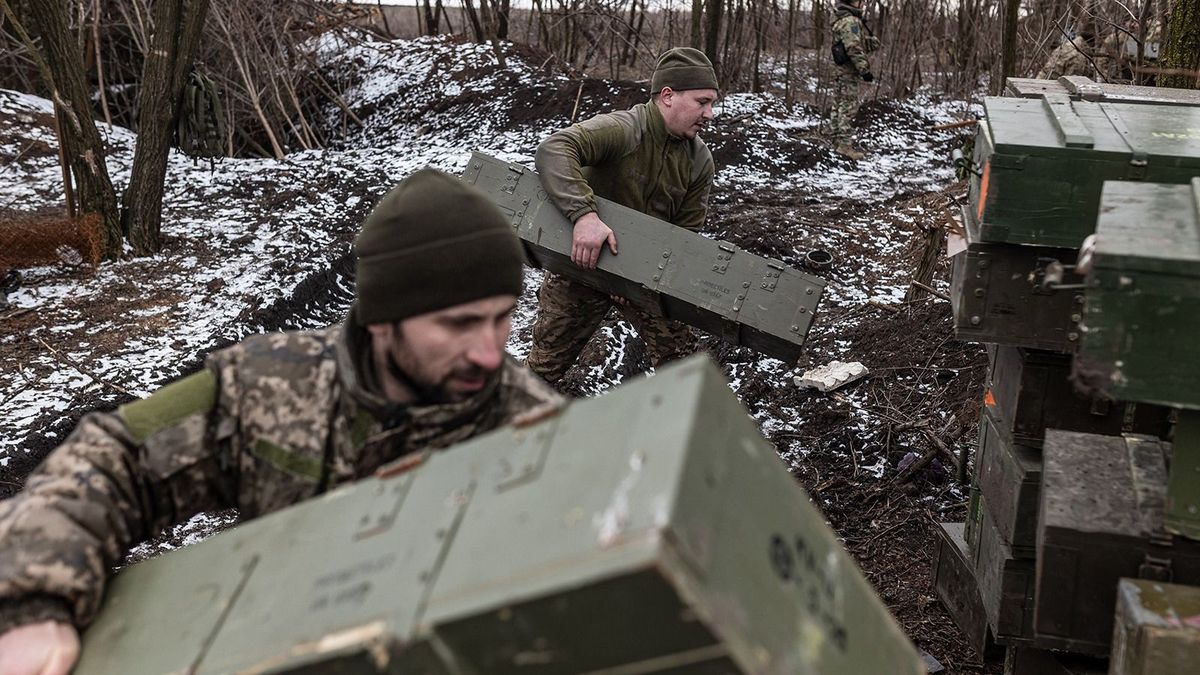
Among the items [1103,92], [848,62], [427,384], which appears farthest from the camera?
[848,62]

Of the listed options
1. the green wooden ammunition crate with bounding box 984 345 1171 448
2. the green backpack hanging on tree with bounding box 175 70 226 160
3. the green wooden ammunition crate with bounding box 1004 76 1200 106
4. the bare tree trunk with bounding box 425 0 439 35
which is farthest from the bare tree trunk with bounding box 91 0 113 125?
the green wooden ammunition crate with bounding box 984 345 1171 448

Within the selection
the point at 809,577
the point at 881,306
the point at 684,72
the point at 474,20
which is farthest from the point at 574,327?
the point at 474,20

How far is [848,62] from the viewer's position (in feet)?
40.3

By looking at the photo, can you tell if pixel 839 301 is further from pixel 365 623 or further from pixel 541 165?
pixel 365 623

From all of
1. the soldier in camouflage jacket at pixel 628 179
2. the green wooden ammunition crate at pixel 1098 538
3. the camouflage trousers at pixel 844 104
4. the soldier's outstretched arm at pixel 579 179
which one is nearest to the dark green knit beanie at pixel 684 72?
the soldier in camouflage jacket at pixel 628 179

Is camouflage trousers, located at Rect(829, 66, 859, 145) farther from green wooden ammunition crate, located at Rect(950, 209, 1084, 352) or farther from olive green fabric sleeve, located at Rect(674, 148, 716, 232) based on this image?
green wooden ammunition crate, located at Rect(950, 209, 1084, 352)

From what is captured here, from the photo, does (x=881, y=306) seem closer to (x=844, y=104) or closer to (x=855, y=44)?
(x=844, y=104)

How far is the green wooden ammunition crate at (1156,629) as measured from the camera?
7.42 ft

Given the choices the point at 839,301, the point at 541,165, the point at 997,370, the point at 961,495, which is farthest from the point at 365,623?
the point at 839,301

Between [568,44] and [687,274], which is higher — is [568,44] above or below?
above

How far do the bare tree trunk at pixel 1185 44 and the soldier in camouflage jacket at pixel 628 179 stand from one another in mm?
2075

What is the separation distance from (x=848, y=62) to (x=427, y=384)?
37.0 ft

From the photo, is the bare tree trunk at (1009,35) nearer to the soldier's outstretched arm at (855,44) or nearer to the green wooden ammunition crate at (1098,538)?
the soldier's outstretched arm at (855,44)

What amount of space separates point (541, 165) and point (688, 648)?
3815 mm
